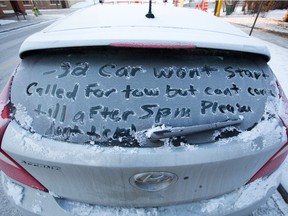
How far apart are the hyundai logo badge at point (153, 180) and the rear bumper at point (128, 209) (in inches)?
7.5

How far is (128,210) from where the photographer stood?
117 cm

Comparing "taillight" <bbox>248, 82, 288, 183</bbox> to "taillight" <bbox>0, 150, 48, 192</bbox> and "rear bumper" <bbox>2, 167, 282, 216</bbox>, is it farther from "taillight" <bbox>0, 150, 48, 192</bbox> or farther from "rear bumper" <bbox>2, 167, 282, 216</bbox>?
"taillight" <bbox>0, 150, 48, 192</bbox>

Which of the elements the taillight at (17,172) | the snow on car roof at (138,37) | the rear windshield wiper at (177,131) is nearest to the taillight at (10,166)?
the taillight at (17,172)

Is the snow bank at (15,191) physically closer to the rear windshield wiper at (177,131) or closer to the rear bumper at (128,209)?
the rear bumper at (128,209)

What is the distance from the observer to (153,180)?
1.04 m

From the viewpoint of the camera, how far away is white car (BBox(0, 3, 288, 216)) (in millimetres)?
1014

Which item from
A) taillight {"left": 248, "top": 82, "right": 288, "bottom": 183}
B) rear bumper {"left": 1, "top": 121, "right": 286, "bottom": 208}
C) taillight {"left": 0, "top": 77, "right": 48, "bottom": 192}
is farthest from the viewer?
taillight {"left": 248, "top": 82, "right": 288, "bottom": 183}

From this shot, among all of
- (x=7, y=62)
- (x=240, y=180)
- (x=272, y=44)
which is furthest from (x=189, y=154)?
(x=272, y=44)

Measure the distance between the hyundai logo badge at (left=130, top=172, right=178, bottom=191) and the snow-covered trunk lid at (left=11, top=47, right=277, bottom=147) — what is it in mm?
141

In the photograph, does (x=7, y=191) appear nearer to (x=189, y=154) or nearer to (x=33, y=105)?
(x=33, y=105)

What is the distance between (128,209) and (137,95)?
61 centimetres

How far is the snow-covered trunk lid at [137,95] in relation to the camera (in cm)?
105

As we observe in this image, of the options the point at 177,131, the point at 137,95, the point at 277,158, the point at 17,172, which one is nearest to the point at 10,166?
the point at 17,172

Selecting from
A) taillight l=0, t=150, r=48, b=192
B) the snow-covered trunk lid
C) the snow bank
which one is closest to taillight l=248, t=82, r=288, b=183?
the snow-covered trunk lid
